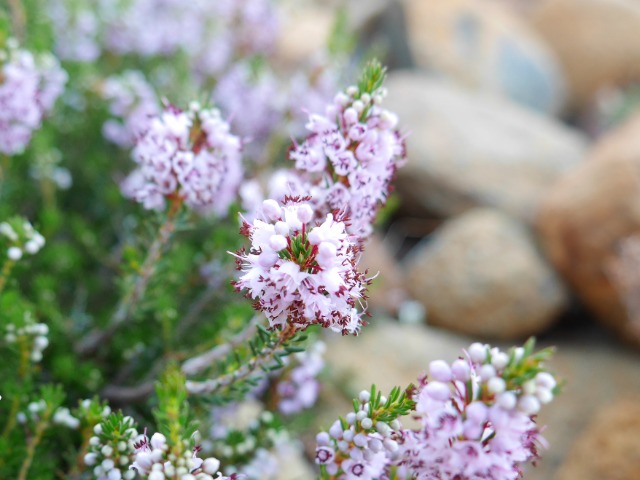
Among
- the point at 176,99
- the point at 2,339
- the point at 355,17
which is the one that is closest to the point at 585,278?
the point at 176,99

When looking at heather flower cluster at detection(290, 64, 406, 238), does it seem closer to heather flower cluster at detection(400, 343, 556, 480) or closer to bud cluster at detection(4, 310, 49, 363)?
heather flower cluster at detection(400, 343, 556, 480)

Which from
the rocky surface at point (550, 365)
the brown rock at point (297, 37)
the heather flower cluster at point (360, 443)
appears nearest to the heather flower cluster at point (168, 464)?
the heather flower cluster at point (360, 443)

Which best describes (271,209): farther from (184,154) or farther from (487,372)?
(184,154)

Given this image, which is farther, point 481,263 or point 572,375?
point 481,263

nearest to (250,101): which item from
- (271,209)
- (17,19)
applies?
(17,19)

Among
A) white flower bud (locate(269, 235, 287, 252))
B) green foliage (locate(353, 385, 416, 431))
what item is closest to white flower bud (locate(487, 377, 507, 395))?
green foliage (locate(353, 385, 416, 431))

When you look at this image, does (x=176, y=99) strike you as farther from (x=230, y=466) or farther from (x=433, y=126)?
(x=433, y=126)
